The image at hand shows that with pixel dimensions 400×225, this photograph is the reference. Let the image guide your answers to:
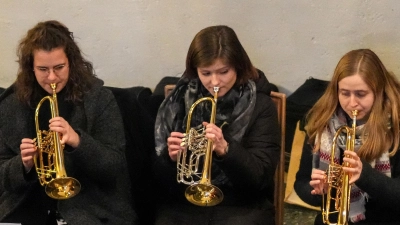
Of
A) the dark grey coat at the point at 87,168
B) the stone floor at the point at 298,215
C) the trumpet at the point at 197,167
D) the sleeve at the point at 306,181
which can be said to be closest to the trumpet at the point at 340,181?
the sleeve at the point at 306,181

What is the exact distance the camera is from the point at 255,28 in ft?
9.39

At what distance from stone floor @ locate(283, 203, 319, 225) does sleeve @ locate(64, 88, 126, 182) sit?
1.06 metres

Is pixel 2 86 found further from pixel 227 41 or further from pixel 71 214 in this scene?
pixel 227 41

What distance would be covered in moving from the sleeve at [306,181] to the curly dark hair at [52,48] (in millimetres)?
775

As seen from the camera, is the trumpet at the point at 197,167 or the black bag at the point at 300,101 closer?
the trumpet at the point at 197,167

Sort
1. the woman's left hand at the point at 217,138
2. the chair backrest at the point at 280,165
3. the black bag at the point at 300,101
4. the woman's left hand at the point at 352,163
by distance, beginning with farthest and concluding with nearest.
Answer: the black bag at the point at 300,101, the chair backrest at the point at 280,165, the woman's left hand at the point at 217,138, the woman's left hand at the point at 352,163

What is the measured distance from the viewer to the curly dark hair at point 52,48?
1989mm

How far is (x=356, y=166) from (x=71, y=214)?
36.5 inches

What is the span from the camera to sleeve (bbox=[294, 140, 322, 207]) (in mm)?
1953

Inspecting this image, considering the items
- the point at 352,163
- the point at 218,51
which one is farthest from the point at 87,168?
the point at 352,163

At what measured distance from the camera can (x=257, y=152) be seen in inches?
78.2

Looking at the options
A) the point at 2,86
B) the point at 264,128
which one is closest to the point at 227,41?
the point at 264,128

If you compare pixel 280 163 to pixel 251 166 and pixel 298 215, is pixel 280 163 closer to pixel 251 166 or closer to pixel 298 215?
pixel 251 166

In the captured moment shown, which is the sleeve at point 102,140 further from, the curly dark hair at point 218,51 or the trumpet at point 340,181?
the trumpet at point 340,181
